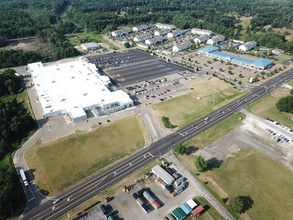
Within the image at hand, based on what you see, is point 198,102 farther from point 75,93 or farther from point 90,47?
point 90,47

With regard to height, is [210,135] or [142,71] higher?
[142,71]

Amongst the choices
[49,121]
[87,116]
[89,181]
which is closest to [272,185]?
[89,181]

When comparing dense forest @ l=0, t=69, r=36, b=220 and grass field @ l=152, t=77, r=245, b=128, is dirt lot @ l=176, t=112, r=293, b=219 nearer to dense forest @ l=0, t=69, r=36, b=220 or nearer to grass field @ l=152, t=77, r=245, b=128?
grass field @ l=152, t=77, r=245, b=128

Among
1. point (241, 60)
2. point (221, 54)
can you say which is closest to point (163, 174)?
point (241, 60)

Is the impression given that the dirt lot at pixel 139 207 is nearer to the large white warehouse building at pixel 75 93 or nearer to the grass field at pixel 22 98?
the large white warehouse building at pixel 75 93

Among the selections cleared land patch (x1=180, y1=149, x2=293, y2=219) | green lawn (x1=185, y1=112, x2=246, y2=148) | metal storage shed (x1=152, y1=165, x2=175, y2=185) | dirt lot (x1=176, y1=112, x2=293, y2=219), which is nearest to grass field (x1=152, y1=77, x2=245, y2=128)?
green lawn (x1=185, y1=112, x2=246, y2=148)

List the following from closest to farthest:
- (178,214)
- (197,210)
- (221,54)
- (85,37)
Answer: (178,214) → (197,210) → (221,54) → (85,37)

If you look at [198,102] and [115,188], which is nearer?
[115,188]
